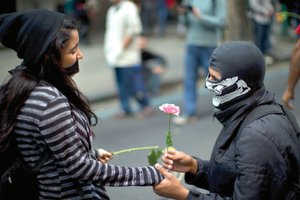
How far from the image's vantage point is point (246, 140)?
203 centimetres

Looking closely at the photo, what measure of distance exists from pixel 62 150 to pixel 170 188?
533 millimetres

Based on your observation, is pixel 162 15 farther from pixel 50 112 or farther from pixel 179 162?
pixel 50 112

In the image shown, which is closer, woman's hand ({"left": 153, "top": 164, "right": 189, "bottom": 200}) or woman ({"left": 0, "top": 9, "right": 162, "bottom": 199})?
woman ({"left": 0, "top": 9, "right": 162, "bottom": 199})

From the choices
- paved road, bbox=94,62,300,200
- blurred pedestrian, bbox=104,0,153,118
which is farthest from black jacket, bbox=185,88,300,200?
blurred pedestrian, bbox=104,0,153,118

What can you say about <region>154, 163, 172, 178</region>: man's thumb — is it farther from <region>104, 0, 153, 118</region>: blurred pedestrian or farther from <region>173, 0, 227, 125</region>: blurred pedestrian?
<region>104, 0, 153, 118</region>: blurred pedestrian

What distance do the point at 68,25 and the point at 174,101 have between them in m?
5.47

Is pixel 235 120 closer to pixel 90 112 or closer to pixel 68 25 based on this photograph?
pixel 90 112

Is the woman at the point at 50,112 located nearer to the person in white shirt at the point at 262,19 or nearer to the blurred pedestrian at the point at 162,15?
the person in white shirt at the point at 262,19

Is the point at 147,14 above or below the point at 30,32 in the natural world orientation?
below

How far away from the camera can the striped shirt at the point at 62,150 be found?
6.70 ft

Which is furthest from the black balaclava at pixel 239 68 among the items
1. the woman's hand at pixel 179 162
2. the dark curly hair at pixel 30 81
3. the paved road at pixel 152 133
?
the paved road at pixel 152 133

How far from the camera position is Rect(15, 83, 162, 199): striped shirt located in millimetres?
2043

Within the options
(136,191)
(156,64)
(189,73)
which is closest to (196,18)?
(189,73)

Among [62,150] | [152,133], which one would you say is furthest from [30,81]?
[152,133]
